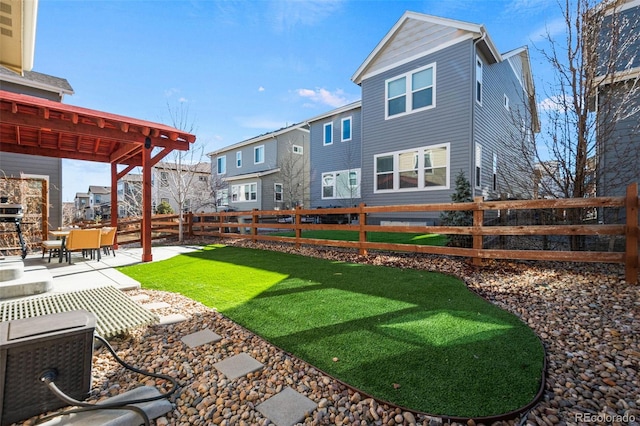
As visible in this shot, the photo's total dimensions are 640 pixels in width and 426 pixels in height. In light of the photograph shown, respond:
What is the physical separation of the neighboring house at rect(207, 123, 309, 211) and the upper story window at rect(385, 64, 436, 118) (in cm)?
730

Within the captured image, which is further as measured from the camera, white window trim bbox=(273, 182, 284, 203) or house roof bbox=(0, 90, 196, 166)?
white window trim bbox=(273, 182, 284, 203)

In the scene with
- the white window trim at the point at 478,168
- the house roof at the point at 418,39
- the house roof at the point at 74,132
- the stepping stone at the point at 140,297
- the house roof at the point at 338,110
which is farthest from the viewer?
the house roof at the point at 338,110

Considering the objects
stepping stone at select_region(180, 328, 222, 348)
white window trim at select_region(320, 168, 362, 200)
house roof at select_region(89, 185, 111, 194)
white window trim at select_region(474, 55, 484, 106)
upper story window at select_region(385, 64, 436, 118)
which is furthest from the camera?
house roof at select_region(89, 185, 111, 194)

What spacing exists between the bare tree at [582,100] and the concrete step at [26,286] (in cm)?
856

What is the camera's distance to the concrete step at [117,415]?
1.59 metres

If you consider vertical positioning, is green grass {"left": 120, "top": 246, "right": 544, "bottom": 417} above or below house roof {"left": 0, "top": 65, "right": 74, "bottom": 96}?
below

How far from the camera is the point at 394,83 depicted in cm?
1132

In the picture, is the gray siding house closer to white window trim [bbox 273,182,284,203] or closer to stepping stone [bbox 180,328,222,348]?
white window trim [bbox 273,182,284,203]

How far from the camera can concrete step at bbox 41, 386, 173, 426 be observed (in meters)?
1.59

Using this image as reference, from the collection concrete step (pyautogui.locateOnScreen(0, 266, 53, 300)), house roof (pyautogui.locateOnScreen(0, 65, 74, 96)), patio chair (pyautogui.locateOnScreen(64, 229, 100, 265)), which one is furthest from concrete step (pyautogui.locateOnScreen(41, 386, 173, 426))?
house roof (pyautogui.locateOnScreen(0, 65, 74, 96))

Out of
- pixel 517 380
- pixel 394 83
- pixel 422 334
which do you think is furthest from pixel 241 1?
pixel 517 380

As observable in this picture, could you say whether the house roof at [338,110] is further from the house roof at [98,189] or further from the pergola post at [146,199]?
the house roof at [98,189]

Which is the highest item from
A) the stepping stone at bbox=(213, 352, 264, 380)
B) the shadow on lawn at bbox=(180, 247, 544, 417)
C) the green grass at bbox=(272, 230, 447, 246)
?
the green grass at bbox=(272, 230, 447, 246)

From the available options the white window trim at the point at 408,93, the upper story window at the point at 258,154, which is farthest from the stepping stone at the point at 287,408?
the upper story window at the point at 258,154
